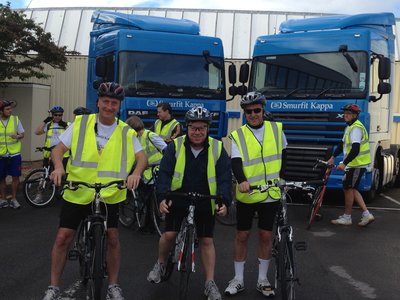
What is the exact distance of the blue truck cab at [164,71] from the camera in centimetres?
964

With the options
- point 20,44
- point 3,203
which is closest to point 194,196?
point 3,203

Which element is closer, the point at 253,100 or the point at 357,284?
the point at 253,100

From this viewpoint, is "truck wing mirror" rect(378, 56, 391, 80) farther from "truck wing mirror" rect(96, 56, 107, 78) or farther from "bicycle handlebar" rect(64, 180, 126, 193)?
"bicycle handlebar" rect(64, 180, 126, 193)

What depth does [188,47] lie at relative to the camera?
10117 millimetres

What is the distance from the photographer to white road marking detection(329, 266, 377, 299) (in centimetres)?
472

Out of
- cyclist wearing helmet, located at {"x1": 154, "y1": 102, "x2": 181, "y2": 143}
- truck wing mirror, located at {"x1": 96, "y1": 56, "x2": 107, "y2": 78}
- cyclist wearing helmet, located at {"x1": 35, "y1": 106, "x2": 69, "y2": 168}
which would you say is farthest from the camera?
truck wing mirror, located at {"x1": 96, "y1": 56, "x2": 107, "y2": 78}

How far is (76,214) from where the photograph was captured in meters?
4.11

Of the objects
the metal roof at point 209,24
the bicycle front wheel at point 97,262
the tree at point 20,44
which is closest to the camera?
the bicycle front wheel at point 97,262

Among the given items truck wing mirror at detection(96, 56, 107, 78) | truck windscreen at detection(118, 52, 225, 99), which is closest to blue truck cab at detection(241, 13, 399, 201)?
truck windscreen at detection(118, 52, 225, 99)

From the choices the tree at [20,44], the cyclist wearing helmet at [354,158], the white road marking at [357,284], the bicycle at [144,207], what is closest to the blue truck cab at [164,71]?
the bicycle at [144,207]

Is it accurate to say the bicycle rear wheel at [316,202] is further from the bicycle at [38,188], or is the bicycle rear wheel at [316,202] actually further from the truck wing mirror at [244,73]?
the bicycle at [38,188]

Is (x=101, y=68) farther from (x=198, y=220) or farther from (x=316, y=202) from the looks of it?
(x=198, y=220)

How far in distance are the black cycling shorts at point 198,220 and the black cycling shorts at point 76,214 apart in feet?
1.63

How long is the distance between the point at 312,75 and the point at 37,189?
5.39 metres
